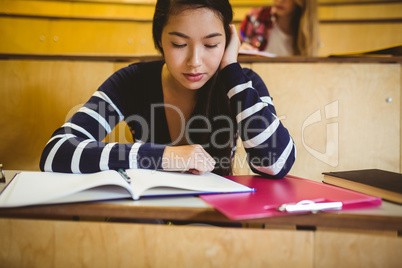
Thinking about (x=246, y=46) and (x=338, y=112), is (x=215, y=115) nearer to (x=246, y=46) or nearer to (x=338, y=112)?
(x=338, y=112)

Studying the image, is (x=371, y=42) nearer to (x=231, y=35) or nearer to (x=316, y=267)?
(x=231, y=35)

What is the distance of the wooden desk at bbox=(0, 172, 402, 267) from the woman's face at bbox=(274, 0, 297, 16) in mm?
1800

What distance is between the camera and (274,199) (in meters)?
0.47

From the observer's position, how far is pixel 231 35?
93cm

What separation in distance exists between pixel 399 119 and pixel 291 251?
117cm

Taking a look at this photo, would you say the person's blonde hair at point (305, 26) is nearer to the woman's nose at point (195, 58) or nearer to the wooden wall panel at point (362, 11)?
the woman's nose at point (195, 58)

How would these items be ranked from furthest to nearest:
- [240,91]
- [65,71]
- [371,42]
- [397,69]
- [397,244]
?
[371,42], [65,71], [397,69], [240,91], [397,244]

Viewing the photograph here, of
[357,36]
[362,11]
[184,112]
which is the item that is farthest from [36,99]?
[362,11]

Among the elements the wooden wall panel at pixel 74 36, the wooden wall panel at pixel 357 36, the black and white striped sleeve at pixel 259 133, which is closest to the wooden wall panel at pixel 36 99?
the black and white striped sleeve at pixel 259 133

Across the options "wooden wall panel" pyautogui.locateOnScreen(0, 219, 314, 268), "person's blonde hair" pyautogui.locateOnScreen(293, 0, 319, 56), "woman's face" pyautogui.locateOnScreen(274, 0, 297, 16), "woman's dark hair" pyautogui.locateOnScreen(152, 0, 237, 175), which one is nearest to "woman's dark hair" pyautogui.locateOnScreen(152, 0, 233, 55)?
"woman's dark hair" pyautogui.locateOnScreen(152, 0, 237, 175)

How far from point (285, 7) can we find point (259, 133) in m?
1.51

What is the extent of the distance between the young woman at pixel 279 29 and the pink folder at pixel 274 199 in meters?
1.47

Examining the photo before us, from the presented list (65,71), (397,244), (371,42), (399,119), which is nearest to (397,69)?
(399,119)

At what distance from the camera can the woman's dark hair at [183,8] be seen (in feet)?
2.60
